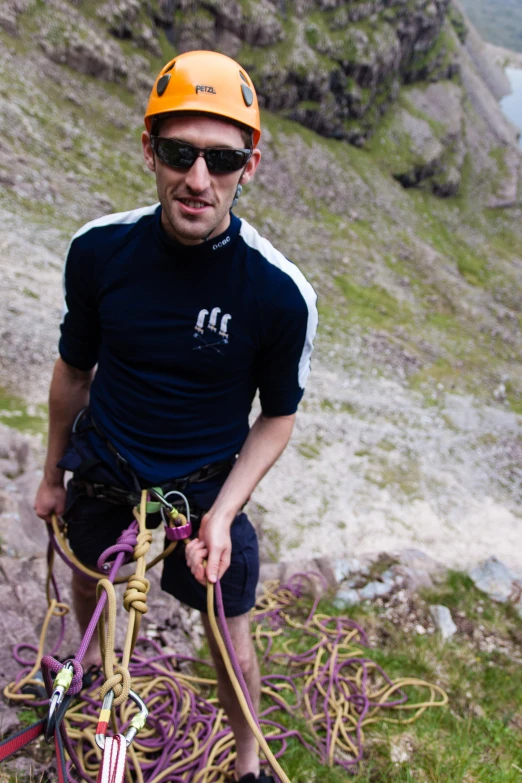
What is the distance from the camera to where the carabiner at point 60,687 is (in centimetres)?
162

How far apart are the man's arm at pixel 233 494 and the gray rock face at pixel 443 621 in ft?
9.45

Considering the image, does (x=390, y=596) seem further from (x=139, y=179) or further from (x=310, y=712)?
(x=139, y=179)

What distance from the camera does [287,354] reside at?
234 cm

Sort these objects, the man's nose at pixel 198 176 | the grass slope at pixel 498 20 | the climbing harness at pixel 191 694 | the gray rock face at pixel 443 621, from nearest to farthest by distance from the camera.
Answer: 1. the climbing harness at pixel 191 694
2. the man's nose at pixel 198 176
3. the gray rock face at pixel 443 621
4. the grass slope at pixel 498 20

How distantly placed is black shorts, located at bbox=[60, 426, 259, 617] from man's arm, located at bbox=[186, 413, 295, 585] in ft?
0.43

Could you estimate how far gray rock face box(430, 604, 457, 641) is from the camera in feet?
14.6

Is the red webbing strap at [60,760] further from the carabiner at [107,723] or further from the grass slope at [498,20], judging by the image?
the grass slope at [498,20]

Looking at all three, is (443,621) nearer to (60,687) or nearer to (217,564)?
(217,564)

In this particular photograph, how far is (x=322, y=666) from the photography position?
3811 millimetres

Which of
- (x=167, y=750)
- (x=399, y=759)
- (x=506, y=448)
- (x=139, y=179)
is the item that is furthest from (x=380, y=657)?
(x=139, y=179)

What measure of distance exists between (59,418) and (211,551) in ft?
3.60

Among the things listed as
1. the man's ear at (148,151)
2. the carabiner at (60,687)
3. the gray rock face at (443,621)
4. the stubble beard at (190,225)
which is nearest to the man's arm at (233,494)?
the carabiner at (60,687)

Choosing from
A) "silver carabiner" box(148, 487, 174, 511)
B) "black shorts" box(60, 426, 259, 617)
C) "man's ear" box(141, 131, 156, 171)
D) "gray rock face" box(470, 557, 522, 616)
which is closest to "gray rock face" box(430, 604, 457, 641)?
"gray rock face" box(470, 557, 522, 616)

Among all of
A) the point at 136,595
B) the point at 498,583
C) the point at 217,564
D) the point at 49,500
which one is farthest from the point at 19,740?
the point at 498,583
